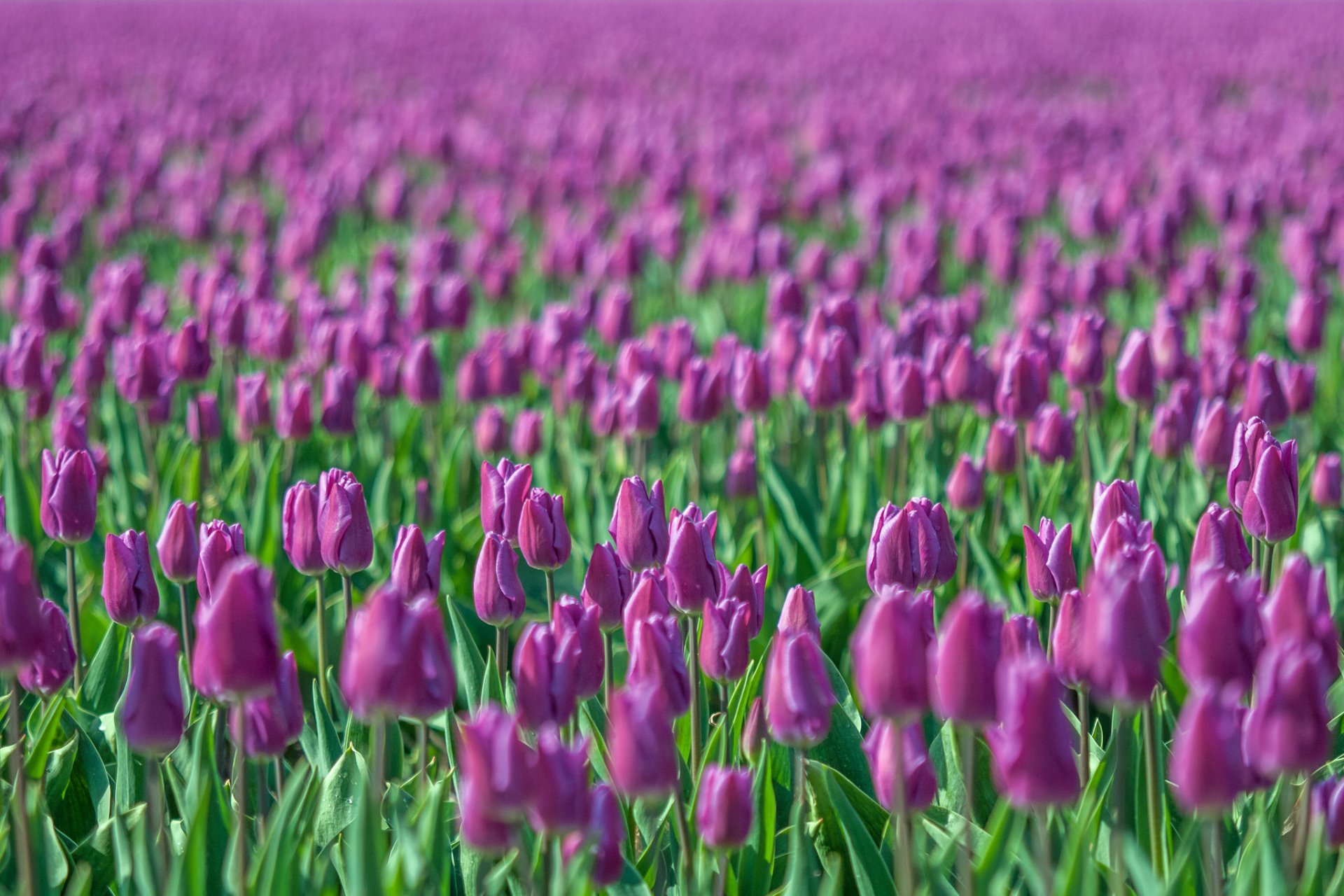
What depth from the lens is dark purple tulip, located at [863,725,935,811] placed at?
142 cm

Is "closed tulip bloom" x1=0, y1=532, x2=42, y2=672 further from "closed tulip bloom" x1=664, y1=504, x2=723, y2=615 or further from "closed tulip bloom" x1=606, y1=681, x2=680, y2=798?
"closed tulip bloom" x1=664, y1=504, x2=723, y2=615

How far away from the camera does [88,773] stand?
1.94 m

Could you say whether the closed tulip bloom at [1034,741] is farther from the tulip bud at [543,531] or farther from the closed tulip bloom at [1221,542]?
the tulip bud at [543,531]

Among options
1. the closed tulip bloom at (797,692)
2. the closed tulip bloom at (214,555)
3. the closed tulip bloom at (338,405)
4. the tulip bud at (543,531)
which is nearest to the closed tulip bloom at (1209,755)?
the closed tulip bloom at (797,692)

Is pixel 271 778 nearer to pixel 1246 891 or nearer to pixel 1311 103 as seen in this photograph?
pixel 1246 891

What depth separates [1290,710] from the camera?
1187mm

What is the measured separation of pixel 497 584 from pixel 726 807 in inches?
20.3

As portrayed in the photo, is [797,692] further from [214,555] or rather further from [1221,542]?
[214,555]

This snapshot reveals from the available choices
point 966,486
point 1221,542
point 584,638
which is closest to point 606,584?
point 584,638

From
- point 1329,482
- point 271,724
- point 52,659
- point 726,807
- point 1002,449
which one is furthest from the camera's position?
point 1002,449

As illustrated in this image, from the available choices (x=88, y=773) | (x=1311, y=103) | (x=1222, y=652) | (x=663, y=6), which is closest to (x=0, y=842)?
(x=88, y=773)

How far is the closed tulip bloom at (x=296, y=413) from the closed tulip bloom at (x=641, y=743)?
1757mm

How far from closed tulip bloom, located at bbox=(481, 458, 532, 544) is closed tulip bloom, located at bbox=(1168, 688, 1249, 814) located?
3.31ft

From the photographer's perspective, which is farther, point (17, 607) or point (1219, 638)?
point (17, 607)
